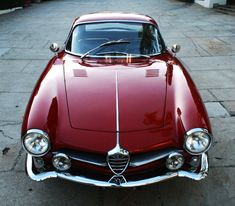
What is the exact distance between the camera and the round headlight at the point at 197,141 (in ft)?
9.09

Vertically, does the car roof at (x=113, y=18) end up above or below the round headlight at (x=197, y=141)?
above

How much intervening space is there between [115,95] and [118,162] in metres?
0.72

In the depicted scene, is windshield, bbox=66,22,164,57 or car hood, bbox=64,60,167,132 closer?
car hood, bbox=64,60,167,132

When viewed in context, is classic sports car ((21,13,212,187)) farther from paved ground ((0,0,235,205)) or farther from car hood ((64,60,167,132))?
paved ground ((0,0,235,205))

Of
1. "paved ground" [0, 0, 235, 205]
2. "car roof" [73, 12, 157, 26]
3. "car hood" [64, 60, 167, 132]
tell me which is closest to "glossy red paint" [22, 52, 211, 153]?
"car hood" [64, 60, 167, 132]

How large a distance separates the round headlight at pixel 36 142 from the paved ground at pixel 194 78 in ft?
2.01

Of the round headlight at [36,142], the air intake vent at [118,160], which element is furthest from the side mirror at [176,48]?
the round headlight at [36,142]

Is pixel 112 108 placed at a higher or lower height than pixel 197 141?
higher

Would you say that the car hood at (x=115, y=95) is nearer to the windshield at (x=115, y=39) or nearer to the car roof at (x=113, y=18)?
the windshield at (x=115, y=39)

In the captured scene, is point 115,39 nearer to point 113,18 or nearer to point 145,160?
point 113,18

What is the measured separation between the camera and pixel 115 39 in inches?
169

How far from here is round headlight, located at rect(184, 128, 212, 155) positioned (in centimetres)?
277

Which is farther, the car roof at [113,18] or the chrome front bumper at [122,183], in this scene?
the car roof at [113,18]

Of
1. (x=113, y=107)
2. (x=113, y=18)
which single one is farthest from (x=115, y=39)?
(x=113, y=107)
